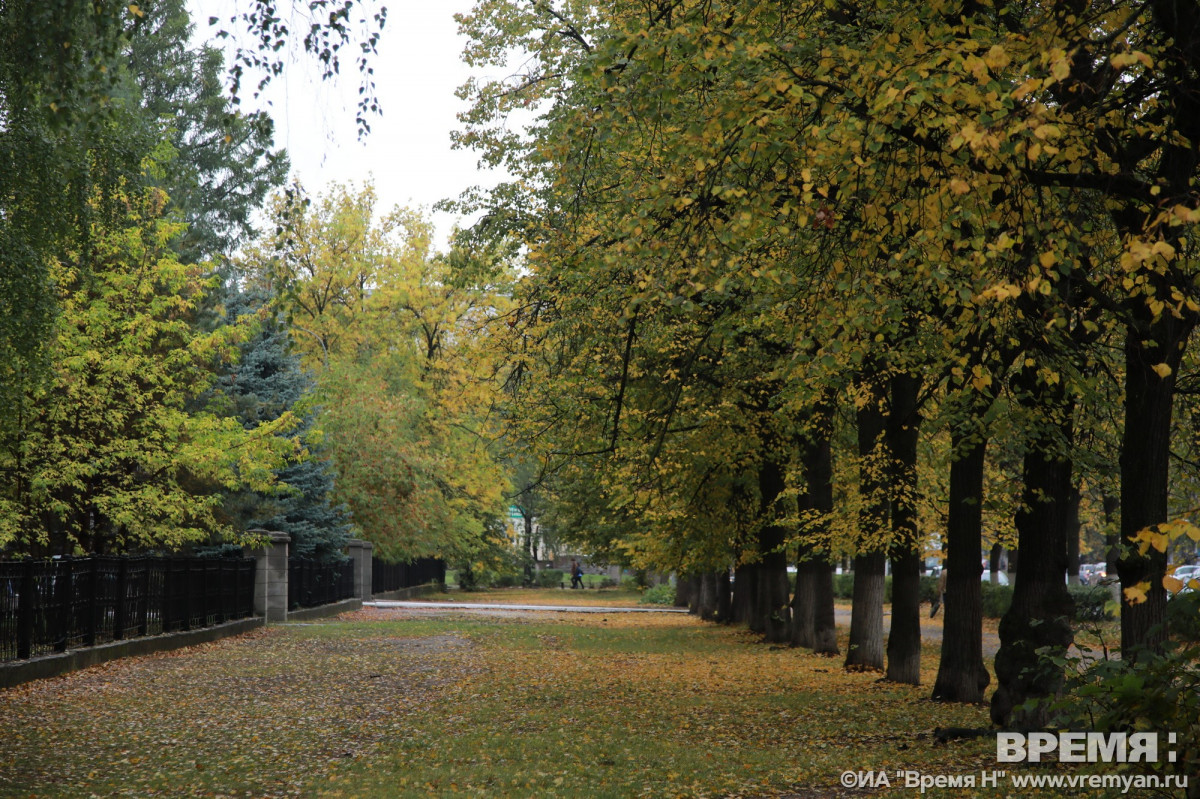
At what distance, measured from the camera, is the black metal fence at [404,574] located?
1847 inches

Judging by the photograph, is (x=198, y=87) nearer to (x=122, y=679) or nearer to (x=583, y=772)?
(x=122, y=679)

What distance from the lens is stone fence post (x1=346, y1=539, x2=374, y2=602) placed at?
40938 mm

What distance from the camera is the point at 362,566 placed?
42.5m

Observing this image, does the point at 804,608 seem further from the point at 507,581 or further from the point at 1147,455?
the point at 507,581

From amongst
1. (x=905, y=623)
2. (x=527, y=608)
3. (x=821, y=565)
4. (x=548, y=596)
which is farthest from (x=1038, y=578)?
(x=548, y=596)

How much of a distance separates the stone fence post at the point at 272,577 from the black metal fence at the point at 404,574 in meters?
15.6

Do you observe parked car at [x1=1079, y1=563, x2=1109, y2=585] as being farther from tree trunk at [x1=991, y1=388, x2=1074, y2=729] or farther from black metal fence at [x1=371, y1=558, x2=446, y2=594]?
black metal fence at [x1=371, y1=558, x2=446, y2=594]

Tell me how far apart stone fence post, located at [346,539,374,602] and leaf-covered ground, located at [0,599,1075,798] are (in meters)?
20.0

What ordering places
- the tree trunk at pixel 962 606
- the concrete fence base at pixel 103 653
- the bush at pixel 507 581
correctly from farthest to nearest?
1. the bush at pixel 507 581
2. the concrete fence base at pixel 103 653
3. the tree trunk at pixel 962 606

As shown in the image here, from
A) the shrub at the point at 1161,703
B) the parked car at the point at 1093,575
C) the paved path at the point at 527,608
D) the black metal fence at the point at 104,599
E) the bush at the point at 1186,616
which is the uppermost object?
the bush at the point at 1186,616

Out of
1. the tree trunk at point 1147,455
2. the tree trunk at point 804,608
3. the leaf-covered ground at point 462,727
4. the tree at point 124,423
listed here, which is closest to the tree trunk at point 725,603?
the tree trunk at point 804,608

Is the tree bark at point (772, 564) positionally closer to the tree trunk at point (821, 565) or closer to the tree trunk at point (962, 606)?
the tree trunk at point (821, 565)

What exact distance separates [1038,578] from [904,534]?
485 centimetres

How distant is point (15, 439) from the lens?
748 inches
